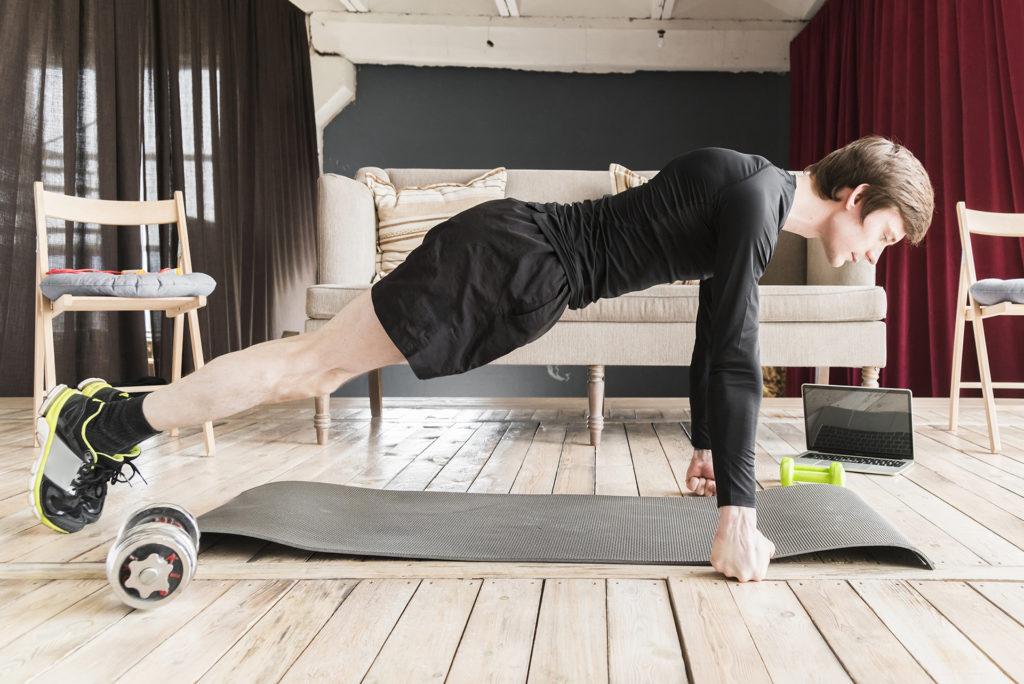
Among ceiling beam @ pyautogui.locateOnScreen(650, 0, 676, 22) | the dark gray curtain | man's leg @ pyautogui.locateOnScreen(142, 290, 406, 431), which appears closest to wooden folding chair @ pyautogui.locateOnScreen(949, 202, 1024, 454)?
man's leg @ pyautogui.locateOnScreen(142, 290, 406, 431)

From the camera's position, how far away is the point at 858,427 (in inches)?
82.2

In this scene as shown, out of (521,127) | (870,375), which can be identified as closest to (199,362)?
(870,375)

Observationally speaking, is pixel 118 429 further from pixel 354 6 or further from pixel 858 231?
pixel 354 6

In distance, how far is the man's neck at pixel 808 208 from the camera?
1244 mm

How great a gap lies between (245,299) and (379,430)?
171 cm

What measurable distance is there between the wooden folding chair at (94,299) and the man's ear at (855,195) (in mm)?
1599

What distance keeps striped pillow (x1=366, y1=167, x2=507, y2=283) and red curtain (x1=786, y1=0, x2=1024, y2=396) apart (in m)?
1.83

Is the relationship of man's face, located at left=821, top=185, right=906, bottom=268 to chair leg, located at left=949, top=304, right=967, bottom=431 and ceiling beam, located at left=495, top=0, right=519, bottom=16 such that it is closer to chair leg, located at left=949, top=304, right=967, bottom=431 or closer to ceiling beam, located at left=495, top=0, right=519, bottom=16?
chair leg, located at left=949, top=304, right=967, bottom=431

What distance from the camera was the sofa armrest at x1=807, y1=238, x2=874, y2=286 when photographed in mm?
2611

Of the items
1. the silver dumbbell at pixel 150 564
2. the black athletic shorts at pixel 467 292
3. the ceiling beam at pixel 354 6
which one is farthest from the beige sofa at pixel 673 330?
the ceiling beam at pixel 354 6

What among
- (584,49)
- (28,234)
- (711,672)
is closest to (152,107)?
(28,234)

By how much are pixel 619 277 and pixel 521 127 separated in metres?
3.85

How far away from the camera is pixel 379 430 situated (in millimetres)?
2709

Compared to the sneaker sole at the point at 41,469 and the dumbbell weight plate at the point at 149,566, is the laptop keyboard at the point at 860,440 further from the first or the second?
the sneaker sole at the point at 41,469
